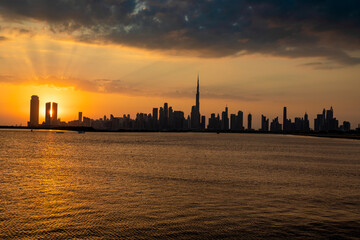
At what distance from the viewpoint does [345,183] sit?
136 ft

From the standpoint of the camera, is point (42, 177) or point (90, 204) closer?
point (90, 204)

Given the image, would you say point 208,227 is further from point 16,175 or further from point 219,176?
point 16,175

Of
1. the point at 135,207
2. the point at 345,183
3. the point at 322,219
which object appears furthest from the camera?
the point at 345,183

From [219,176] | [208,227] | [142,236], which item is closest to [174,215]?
[208,227]

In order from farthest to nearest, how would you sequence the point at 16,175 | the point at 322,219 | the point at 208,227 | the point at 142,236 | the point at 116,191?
the point at 16,175 < the point at 116,191 < the point at 322,219 < the point at 208,227 < the point at 142,236

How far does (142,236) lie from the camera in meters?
19.3

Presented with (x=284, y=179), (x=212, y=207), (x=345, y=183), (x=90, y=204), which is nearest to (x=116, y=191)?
(x=90, y=204)

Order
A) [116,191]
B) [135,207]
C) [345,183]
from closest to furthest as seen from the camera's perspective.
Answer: [135,207], [116,191], [345,183]

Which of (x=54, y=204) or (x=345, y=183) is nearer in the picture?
(x=54, y=204)

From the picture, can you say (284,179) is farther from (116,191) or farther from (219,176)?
(116,191)

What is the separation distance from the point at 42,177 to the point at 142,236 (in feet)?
94.4

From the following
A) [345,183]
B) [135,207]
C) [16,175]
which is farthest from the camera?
[16,175]

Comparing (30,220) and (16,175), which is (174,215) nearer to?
(30,220)

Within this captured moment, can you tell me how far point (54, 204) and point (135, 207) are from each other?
6.68 m
